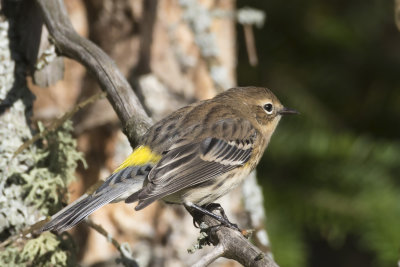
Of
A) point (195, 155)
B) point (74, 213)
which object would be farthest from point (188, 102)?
point (74, 213)

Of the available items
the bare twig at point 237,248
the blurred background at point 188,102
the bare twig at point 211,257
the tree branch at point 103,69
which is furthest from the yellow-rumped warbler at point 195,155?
the bare twig at point 211,257

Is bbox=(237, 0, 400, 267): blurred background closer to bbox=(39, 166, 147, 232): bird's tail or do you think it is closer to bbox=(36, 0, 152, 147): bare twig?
bbox=(39, 166, 147, 232): bird's tail

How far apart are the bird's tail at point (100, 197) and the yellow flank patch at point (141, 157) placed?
0.11 ft

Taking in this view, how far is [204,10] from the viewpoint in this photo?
4.89m

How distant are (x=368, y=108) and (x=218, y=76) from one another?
6.63 feet

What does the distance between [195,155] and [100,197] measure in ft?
2.51

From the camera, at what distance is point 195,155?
159 inches

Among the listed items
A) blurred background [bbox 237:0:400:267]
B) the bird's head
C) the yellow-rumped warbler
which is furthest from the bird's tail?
blurred background [bbox 237:0:400:267]

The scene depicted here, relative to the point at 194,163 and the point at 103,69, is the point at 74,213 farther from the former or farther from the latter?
the point at 194,163

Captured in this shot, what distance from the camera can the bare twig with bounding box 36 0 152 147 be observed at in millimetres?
3396

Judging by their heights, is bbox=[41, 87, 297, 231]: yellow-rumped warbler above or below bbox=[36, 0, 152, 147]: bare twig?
below

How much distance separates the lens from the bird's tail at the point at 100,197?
3137mm

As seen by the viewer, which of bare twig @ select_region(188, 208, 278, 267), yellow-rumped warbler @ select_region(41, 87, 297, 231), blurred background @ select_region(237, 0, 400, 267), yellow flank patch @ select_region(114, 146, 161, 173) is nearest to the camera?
bare twig @ select_region(188, 208, 278, 267)

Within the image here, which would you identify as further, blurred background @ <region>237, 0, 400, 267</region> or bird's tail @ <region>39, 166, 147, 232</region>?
blurred background @ <region>237, 0, 400, 267</region>
